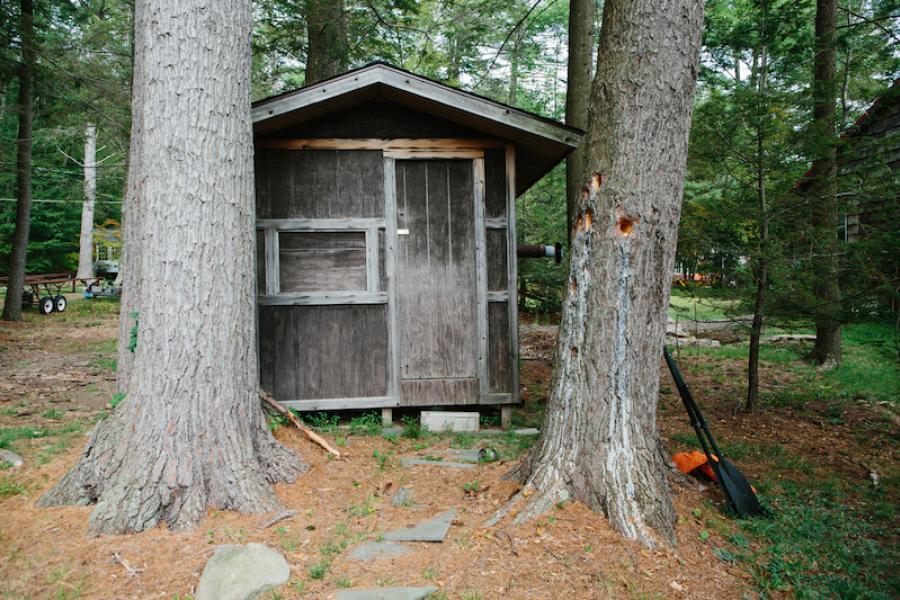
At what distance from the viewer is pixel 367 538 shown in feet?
12.0

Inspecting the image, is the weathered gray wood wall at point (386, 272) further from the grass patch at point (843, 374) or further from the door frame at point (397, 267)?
the grass patch at point (843, 374)

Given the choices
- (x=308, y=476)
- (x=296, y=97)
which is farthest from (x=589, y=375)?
(x=296, y=97)

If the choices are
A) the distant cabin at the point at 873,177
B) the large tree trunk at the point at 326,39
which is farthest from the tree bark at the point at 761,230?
the large tree trunk at the point at 326,39

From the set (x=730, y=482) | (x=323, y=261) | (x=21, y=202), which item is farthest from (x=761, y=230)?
(x=21, y=202)

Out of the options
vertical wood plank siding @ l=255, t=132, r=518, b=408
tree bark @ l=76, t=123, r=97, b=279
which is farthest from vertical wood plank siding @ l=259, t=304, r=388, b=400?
tree bark @ l=76, t=123, r=97, b=279

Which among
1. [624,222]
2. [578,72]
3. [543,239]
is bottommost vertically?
[624,222]

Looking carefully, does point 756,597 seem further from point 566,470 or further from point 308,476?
point 308,476

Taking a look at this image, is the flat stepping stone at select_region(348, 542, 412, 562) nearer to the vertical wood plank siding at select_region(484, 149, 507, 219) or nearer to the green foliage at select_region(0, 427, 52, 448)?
the green foliage at select_region(0, 427, 52, 448)

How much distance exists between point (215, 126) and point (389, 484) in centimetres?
282

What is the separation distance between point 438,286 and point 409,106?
74.8 inches

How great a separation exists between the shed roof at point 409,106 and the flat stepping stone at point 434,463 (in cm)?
324

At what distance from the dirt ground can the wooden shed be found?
1.40 metres

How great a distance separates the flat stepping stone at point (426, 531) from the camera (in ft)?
11.8

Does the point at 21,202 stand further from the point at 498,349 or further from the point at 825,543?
the point at 825,543
